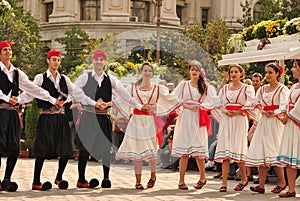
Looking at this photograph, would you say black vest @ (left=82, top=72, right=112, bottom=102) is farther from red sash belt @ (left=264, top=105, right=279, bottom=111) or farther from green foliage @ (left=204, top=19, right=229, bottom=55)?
green foliage @ (left=204, top=19, right=229, bottom=55)

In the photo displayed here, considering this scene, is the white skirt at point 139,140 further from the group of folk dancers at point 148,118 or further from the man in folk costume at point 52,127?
the man in folk costume at point 52,127

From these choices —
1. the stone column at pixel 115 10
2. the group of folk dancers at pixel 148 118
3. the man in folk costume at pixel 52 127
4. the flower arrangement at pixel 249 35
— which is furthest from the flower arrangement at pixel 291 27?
the stone column at pixel 115 10

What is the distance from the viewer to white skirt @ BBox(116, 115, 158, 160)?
43.5ft

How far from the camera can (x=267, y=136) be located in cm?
1309

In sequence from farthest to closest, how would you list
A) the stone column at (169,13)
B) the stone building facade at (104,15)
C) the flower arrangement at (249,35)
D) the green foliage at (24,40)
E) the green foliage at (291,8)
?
the stone column at (169,13)
the stone building facade at (104,15)
the green foliage at (24,40)
the green foliage at (291,8)
the flower arrangement at (249,35)

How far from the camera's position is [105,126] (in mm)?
13164

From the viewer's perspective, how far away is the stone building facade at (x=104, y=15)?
7519 cm

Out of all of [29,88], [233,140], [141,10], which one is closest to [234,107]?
[233,140]

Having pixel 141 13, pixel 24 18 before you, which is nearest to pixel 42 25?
pixel 141 13

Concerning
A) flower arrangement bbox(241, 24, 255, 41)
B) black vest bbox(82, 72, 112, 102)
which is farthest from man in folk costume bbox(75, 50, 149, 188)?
flower arrangement bbox(241, 24, 255, 41)

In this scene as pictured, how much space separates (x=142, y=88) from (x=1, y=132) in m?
2.54

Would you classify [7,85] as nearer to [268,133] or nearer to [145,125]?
[145,125]

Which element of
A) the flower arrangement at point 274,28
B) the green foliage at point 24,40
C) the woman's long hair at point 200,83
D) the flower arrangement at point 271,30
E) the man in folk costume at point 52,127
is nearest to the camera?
the man in folk costume at point 52,127

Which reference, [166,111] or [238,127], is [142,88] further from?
[238,127]
